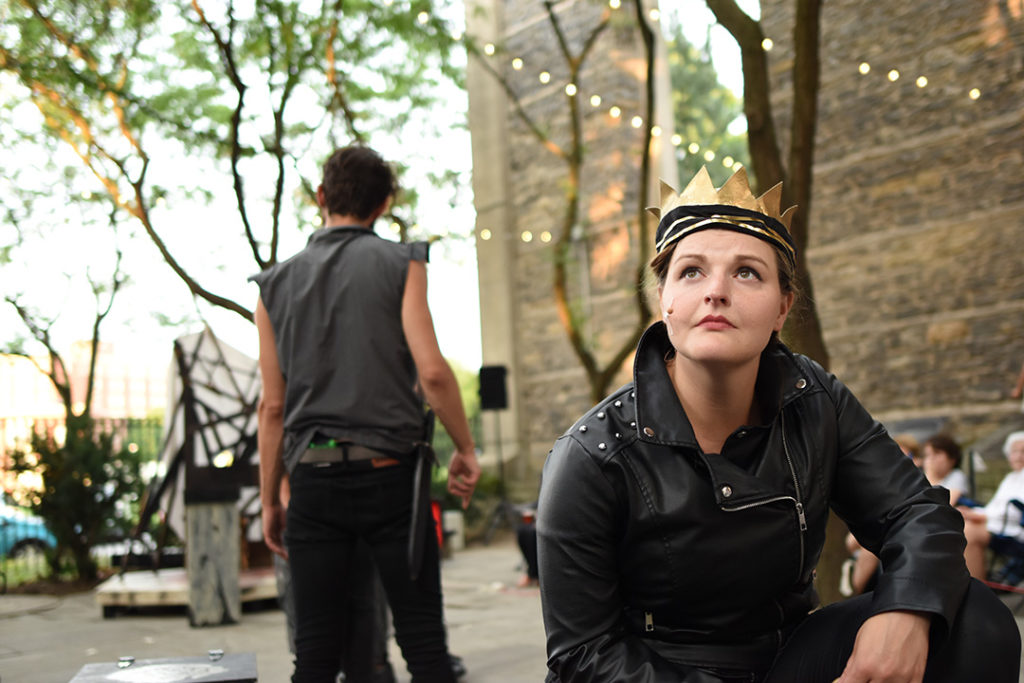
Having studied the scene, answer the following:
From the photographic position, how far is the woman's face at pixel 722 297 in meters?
1.66

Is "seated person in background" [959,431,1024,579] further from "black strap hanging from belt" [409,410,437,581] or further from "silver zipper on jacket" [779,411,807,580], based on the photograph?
"silver zipper on jacket" [779,411,807,580]

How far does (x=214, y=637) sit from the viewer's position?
600 cm

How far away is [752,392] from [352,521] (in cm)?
131

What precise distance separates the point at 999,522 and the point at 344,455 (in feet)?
15.3

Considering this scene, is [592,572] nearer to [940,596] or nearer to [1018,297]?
[940,596]

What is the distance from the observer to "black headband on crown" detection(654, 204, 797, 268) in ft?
5.60

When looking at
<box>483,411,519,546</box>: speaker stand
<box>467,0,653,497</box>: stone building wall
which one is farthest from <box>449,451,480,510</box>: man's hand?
<box>467,0,653,497</box>: stone building wall

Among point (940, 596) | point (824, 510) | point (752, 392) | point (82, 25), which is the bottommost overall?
point (940, 596)

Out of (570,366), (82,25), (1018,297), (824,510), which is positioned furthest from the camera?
(570,366)

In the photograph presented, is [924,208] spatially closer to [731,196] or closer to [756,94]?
[756,94]

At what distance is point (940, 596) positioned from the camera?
1565 mm

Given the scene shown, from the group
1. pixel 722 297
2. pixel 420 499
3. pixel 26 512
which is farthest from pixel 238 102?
pixel 722 297

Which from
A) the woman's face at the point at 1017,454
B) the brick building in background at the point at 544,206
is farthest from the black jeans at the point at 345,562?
the brick building in background at the point at 544,206

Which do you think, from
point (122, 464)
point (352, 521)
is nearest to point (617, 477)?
point (352, 521)
